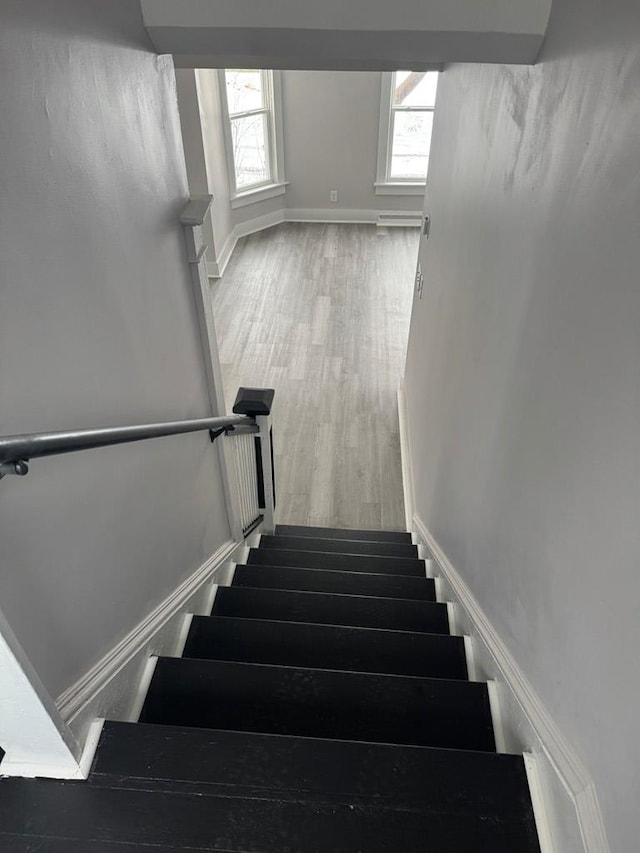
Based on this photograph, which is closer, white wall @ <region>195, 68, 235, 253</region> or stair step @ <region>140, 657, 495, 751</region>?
stair step @ <region>140, 657, 495, 751</region>

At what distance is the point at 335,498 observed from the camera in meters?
3.89

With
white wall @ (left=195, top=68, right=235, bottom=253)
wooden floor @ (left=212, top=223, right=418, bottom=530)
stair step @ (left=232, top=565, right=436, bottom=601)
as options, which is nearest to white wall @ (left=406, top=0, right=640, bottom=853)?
stair step @ (left=232, top=565, right=436, bottom=601)

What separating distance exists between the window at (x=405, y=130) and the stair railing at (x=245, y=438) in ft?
15.8

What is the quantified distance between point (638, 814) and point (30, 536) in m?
1.08

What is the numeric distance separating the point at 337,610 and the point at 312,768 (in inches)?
39.2

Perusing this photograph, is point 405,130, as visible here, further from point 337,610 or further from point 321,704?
point 321,704

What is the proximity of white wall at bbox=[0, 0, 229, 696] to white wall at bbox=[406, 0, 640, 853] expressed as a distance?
39.6 inches

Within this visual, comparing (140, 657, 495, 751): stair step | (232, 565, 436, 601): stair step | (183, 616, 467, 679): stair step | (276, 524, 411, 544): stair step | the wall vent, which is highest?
(140, 657, 495, 751): stair step

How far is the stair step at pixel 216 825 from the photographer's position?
1.02 meters

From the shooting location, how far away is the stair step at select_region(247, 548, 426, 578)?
8.99 feet

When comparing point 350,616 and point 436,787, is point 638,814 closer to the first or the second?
point 436,787

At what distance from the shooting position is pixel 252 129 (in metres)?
6.59

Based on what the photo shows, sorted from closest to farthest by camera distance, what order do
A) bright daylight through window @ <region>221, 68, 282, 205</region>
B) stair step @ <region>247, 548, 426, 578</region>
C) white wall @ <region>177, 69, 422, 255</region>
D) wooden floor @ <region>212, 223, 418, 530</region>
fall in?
1. stair step @ <region>247, 548, 426, 578</region>
2. wooden floor @ <region>212, 223, 418, 530</region>
3. white wall @ <region>177, 69, 422, 255</region>
4. bright daylight through window @ <region>221, 68, 282, 205</region>

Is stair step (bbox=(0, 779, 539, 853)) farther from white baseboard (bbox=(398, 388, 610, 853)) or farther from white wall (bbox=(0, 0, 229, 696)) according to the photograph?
white wall (bbox=(0, 0, 229, 696))
